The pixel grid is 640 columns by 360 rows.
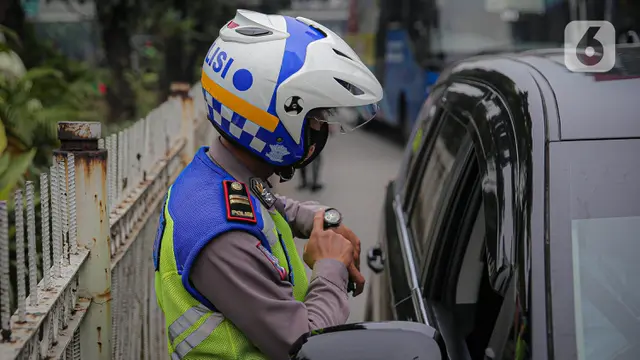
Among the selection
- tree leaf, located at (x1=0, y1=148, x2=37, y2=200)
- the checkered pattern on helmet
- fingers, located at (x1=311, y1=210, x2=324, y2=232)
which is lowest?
tree leaf, located at (x1=0, y1=148, x2=37, y2=200)

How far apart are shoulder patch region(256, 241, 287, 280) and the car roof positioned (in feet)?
2.41

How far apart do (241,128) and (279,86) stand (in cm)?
15

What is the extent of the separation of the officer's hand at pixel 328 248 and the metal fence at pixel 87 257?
67 centimetres

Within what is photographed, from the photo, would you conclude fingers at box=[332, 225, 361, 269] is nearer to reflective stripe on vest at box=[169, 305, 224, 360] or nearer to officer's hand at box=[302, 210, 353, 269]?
officer's hand at box=[302, 210, 353, 269]

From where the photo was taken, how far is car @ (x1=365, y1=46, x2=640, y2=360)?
178cm

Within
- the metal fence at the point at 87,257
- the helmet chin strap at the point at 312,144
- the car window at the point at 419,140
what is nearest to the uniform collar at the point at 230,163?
the helmet chin strap at the point at 312,144

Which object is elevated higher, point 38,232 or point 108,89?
point 38,232

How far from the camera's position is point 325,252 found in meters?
2.11

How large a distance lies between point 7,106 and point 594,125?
454cm

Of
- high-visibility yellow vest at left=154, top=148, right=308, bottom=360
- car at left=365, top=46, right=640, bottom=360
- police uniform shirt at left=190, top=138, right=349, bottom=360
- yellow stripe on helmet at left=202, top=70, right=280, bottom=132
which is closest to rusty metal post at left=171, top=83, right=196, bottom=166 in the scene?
car at left=365, top=46, right=640, bottom=360

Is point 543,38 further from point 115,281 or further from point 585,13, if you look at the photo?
point 115,281

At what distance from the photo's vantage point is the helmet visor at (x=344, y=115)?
214cm

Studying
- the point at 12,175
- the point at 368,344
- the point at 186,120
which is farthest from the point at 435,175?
the point at 186,120

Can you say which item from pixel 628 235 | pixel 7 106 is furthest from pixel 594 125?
pixel 7 106
